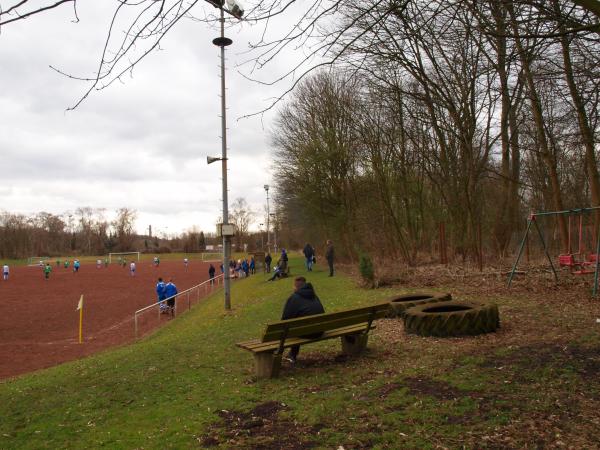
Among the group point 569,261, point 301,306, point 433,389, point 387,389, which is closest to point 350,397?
point 387,389

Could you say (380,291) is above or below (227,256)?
below

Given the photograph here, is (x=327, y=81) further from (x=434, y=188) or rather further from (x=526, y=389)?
(x=526, y=389)

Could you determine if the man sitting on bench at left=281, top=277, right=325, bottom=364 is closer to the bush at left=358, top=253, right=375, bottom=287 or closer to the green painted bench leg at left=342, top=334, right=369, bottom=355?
the green painted bench leg at left=342, top=334, right=369, bottom=355

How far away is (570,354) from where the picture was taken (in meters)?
6.33

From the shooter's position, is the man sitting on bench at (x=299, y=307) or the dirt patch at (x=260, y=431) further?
the man sitting on bench at (x=299, y=307)

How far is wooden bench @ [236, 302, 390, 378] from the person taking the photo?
6602 millimetres

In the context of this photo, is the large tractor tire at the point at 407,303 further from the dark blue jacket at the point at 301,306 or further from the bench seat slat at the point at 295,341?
the dark blue jacket at the point at 301,306

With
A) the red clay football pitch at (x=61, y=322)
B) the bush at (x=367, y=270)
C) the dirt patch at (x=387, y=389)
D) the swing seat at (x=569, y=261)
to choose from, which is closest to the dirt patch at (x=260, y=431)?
the dirt patch at (x=387, y=389)

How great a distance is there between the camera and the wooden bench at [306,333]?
6602mm

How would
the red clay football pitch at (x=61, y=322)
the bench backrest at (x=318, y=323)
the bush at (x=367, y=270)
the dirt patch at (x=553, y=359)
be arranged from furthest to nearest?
the bush at (x=367, y=270)
the red clay football pitch at (x=61, y=322)
the bench backrest at (x=318, y=323)
the dirt patch at (x=553, y=359)

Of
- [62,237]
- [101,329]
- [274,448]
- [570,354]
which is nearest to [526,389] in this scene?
[570,354]

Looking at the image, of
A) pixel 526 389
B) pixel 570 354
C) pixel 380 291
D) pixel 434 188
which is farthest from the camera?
pixel 434 188

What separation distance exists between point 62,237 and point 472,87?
129326mm

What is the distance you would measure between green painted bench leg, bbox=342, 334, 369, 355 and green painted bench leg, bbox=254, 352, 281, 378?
1.37m
